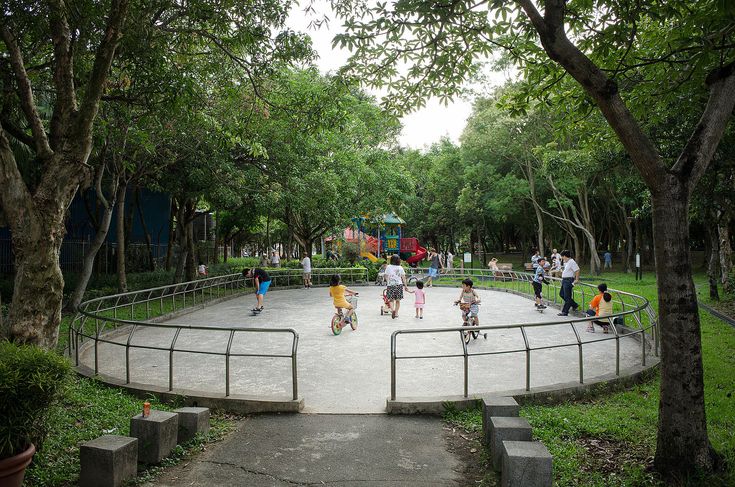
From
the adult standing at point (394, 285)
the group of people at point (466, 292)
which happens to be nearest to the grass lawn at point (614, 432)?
the group of people at point (466, 292)

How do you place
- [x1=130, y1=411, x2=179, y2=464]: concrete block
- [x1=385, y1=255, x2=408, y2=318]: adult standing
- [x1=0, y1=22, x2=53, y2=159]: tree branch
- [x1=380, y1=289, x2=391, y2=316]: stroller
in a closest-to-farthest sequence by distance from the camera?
[x1=130, y1=411, x2=179, y2=464]: concrete block < [x1=0, y1=22, x2=53, y2=159]: tree branch < [x1=385, y1=255, x2=408, y2=318]: adult standing < [x1=380, y1=289, x2=391, y2=316]: stroller

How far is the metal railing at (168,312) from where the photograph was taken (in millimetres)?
6633

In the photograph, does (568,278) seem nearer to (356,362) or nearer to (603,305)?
(603,305)

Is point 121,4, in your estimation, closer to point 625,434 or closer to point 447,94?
point 447,94

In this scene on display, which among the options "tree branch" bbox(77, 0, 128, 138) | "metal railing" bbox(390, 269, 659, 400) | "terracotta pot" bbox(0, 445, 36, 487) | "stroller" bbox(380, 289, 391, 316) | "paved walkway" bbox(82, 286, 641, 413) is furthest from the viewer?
"stroller" bbox(380, 289, 391, 316)

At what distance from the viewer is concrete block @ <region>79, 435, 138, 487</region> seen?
4281 millimetres

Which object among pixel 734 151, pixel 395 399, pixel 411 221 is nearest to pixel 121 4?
pixel 395 399

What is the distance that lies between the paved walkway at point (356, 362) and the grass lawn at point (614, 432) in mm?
1019

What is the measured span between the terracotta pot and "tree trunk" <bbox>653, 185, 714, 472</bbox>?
5.05m

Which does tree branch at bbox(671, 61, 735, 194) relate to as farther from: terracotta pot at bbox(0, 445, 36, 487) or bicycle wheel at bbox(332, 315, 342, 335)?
bicycle wheel at bbox(332, 315, 342, 335)

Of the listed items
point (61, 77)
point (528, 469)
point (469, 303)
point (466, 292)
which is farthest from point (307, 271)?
point (528, 469)

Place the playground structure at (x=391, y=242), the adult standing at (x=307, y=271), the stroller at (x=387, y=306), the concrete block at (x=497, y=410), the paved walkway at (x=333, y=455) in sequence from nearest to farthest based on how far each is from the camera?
the paved walkway at (x=333, y=455) < the concrete block at (x=497, y=410) < the stroller at (x=387, y=306) < the adult standing at (x=307, y=271) < the playground structure at (x=391, y=242)

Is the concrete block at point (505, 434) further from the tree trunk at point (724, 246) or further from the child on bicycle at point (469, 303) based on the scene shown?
the tree trunk at point (724, 246)

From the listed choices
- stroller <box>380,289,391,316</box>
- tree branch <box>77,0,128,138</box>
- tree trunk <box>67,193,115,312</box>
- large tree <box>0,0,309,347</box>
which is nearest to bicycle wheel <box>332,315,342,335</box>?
stroller <box>380,289,391,316</box>
